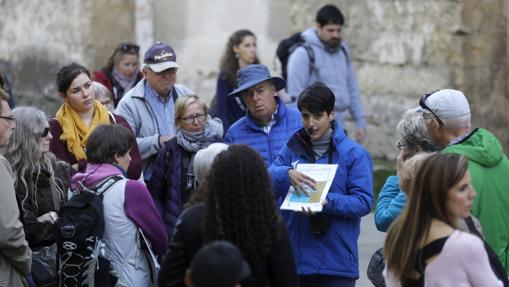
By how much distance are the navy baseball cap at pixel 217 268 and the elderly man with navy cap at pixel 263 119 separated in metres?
3.21

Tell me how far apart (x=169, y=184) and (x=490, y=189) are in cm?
239

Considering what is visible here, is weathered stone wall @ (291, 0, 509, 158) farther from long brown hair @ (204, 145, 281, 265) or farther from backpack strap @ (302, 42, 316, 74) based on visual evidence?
long brown hair @ (204, 145, 281, 265)

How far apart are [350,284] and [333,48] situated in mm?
4740

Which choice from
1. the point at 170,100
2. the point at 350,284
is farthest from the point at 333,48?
the point at 350,284

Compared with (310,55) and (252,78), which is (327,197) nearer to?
(252,78)

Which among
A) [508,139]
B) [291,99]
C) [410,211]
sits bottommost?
[508,139]

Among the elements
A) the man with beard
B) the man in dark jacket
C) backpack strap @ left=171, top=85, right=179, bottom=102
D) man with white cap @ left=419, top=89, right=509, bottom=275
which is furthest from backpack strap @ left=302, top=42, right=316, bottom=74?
man with white cap @ left=419, top=89, right=509, bottom=275

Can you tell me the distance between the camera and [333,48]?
470 inches

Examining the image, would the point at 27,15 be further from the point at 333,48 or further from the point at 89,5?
the point at 333,48

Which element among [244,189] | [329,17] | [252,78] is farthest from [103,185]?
[329,17]

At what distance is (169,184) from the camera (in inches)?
323

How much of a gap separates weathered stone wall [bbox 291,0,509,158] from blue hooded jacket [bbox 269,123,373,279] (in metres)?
7.45

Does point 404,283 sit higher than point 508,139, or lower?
higher

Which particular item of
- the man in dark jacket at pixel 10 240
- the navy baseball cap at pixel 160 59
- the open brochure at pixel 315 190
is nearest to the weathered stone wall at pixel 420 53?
the navy baseball cap at pixel 160 59
